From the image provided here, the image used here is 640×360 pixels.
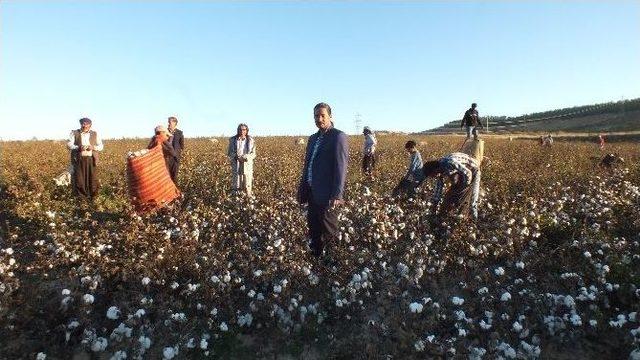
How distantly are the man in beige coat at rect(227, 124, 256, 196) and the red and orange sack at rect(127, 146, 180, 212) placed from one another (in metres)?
1.80

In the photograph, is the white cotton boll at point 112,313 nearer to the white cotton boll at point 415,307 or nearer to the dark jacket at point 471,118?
the white cotton boll at point 415,307

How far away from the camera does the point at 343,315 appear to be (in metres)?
5.21

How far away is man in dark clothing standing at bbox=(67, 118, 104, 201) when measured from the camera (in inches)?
353

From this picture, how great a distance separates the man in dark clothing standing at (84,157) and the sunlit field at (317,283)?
607mm

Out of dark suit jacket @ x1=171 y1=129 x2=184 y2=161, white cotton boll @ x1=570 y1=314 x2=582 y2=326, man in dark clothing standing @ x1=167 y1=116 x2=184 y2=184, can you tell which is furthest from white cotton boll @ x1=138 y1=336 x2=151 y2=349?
dark suit jacket @ x1=171 y1=129 x2=184 y2=161

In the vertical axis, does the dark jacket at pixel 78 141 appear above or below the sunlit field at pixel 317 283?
above

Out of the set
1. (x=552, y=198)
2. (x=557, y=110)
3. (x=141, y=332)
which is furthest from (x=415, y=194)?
(x=557, y=110)

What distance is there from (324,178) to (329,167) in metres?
0.15

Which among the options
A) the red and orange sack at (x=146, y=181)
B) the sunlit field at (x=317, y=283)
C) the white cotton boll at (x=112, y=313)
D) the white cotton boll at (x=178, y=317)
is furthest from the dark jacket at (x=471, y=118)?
the white cotton boll at (x=112, y=313)

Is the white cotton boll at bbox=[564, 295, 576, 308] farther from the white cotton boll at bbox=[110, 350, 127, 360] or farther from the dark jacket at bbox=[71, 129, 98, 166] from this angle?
the dark jacket at bbox=[71, 129, 98, 166]

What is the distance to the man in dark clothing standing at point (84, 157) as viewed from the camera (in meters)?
8.98

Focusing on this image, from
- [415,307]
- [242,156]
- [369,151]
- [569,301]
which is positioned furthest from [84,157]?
[569,301]

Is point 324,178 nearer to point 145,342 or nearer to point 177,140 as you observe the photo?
point 145,342

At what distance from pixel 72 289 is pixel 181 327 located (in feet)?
4.86
